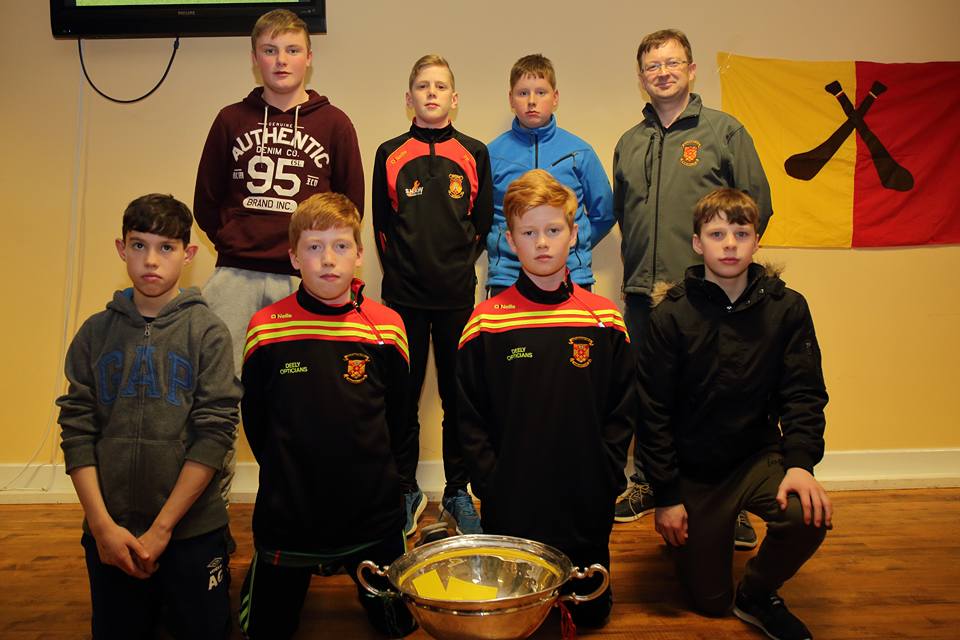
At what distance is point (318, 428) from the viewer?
1.82 metres

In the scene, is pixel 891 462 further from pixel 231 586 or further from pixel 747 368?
pixel 231 586

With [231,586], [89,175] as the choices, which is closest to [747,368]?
[231,586]

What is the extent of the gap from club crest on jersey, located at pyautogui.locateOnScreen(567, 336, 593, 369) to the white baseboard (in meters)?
1.49

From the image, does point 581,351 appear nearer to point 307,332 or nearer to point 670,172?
point 307,332

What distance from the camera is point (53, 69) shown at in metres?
3.21

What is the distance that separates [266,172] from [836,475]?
9.49 feet

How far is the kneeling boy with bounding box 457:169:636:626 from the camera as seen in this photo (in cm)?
190

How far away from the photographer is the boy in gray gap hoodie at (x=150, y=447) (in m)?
1.73

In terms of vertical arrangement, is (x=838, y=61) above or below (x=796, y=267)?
above

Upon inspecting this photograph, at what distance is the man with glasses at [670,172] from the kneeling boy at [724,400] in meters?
0.55

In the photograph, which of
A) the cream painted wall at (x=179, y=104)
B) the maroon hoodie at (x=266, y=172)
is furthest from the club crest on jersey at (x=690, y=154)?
the maroon hoodie at (x=266, y=172)

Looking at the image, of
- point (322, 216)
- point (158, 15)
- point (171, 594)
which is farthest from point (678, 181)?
point (158, 15)

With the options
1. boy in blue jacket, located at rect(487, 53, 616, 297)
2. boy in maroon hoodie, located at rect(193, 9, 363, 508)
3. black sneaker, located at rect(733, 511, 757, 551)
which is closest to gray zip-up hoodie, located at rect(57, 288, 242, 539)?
boy in maroon hoodie, located at rect(193, 9, 363, 508)

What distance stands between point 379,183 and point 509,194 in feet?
2.90
